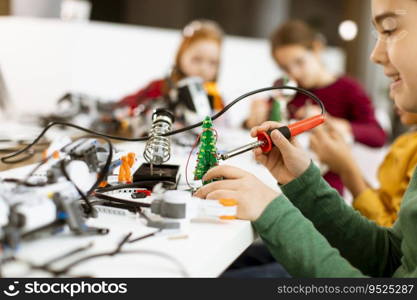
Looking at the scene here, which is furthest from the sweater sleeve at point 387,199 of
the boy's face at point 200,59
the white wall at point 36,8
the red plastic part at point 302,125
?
the white wall at point 36,8

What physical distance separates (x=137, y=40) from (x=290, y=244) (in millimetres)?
2438

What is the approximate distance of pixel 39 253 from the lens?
1.58 feet

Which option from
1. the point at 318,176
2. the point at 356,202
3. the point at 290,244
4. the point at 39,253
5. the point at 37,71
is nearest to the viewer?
the point at 39,253

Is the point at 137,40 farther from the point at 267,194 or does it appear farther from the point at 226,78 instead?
the point at 267,194

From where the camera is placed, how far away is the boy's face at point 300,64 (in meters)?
1.85

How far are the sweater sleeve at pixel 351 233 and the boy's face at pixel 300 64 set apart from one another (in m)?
1.13

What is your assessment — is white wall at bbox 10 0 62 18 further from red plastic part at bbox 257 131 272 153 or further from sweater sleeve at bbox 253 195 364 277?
sweater sleeve at bbox 253 195 364 277

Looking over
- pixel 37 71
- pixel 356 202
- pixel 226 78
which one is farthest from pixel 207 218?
pixel 226 78

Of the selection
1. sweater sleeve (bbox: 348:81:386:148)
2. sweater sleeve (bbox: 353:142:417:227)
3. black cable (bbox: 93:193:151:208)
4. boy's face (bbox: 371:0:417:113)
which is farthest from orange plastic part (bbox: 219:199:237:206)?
sweater sleeve (bbox: 348:81:386:148)

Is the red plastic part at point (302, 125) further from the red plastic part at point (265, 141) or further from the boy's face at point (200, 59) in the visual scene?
the boy's face at point (200, 59)

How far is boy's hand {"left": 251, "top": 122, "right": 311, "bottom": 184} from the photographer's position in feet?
2.42

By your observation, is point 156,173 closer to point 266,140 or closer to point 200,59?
point 266,140

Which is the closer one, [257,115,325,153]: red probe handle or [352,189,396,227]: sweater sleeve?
[257,115,325,153]: red probe handle

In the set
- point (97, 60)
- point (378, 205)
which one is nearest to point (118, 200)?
point (378, 205)
